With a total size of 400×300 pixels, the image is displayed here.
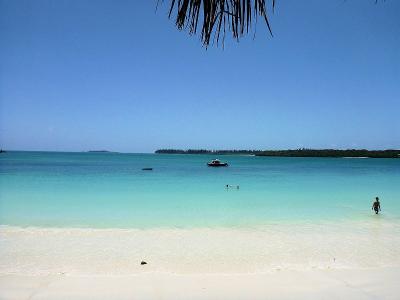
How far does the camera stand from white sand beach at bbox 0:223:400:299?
5.34m

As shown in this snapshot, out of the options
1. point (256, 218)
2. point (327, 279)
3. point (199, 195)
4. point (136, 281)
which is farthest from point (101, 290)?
point (199, 195)

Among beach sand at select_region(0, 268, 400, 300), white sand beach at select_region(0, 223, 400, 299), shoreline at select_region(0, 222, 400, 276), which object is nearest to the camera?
beach sand at select_region(0, 268, 400, 300)

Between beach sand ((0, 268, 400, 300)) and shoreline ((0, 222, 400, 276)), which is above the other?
beach sand ((0, 268, 400, 300))

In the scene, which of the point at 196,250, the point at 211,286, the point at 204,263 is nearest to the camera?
the point at 211,286

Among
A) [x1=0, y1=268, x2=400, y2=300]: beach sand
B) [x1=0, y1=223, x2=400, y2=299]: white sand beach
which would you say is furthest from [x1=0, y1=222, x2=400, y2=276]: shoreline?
[x1=0, y1=268, x2=400, y2=300]: beach sand

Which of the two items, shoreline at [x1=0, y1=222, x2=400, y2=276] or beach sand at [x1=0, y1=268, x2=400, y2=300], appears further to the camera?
shoreline at [x1=0, y1=222, x2=400, y2=276]

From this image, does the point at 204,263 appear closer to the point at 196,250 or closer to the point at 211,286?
the point at 196,250

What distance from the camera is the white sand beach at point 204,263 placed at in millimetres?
5336

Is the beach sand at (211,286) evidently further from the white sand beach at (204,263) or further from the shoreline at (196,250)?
the shoreline at (196,250)

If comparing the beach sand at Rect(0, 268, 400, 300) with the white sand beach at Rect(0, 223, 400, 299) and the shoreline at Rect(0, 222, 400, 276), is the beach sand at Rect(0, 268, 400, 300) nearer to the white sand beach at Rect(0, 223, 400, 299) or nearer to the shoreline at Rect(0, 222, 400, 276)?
the white sand beach at Rect(0, 223, 400, 299)

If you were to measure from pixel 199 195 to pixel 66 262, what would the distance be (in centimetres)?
1303

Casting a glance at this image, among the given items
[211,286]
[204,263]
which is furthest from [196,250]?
[211,286]

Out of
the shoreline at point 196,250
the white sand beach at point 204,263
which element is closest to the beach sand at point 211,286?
the white sand beach at point 204,263

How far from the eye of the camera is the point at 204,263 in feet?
24.3
